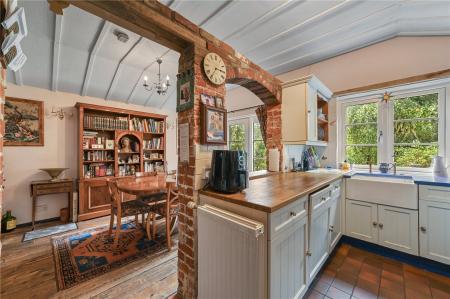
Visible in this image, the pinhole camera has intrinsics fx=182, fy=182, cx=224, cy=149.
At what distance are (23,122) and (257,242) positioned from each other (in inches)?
167

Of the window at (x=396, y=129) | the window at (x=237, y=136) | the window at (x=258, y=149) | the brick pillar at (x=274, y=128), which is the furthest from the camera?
the window at (x=237, y=136)

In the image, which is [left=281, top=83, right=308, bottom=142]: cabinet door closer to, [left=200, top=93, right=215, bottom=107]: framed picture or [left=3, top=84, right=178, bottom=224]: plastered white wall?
[left=200, top=93, right=215, bottom=107]: framed picture

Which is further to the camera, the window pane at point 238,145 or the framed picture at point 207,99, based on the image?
the window pane at point 238,145

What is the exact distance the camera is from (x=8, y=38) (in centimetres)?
90

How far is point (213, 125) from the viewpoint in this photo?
1605 mm

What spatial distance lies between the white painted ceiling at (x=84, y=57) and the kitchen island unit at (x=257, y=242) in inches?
Result: 98.7

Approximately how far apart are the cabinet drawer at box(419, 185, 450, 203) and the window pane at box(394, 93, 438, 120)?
1.17 meters

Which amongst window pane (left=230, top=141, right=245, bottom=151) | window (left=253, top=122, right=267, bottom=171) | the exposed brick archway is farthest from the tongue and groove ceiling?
window pane (left=230, top=141, right=245, bottom=151)

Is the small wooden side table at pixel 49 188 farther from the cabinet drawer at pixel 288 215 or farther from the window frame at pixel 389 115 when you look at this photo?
the window frame at pixel 389 115

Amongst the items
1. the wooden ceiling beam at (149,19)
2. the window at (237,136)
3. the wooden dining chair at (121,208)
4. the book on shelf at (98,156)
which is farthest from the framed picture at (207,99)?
the book on shelf at (98,156)

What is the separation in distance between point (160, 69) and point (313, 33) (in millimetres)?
2465

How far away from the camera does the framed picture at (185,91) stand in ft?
5.03

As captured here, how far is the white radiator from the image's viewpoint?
3.53 ft

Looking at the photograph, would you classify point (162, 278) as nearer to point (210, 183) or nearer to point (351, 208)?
point (210, 183)
